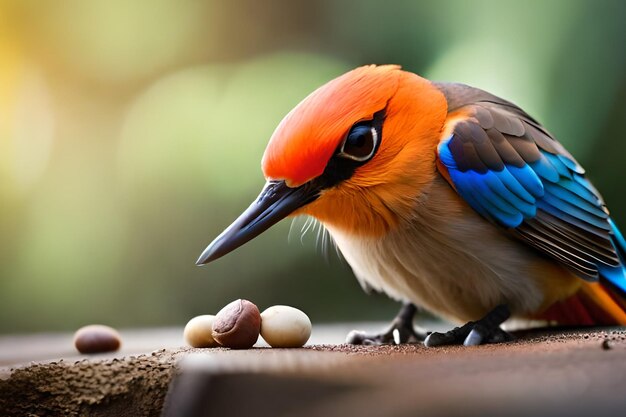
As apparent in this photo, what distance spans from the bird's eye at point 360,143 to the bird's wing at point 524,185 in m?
0.21

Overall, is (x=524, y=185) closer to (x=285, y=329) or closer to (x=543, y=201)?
(x=543, y=201)

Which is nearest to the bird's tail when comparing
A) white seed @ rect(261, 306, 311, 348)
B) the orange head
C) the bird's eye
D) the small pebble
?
the orange head

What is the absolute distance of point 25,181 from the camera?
16.5ft

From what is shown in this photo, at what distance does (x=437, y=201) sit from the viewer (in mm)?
2455

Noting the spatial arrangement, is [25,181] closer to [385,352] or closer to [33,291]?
[33,291]

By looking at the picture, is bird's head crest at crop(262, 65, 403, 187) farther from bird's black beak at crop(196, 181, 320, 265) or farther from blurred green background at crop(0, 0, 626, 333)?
blurred green background at crop(0, 0, 626, 333)

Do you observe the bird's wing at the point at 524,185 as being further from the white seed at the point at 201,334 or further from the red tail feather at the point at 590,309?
the white seed at the point at 201,334

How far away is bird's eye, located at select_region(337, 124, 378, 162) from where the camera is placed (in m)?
2.36

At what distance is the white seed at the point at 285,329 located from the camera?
2.26m

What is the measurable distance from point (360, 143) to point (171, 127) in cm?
262

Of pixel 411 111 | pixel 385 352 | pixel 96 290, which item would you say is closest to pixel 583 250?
pixel 411 111

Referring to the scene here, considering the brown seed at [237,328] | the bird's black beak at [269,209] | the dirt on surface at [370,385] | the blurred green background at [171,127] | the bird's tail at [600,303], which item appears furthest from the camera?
the blurred green background at [171,127]

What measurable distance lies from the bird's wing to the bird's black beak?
16.5 inches

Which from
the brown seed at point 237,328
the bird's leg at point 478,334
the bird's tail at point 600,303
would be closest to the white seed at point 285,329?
the brown seed at point 237,328
